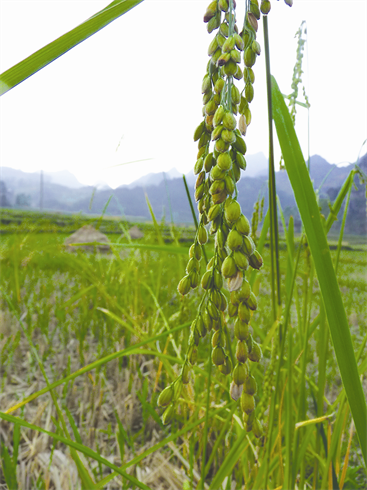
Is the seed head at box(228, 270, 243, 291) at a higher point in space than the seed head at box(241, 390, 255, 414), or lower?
higher

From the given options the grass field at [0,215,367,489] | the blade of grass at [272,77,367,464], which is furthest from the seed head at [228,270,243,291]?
the grass field at [0,215,367,489]

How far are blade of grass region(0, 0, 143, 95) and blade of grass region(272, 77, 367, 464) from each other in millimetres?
232

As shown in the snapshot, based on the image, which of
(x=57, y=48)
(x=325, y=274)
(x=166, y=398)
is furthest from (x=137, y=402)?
(x=57, y=48)

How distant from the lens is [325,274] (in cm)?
35

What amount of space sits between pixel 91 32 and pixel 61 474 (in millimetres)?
1247

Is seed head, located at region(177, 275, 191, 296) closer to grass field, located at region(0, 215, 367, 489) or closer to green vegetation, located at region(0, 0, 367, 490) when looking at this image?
green vegetation, located at region(0, 0, 367, 490)

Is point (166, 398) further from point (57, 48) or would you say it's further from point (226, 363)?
point (57, 48)

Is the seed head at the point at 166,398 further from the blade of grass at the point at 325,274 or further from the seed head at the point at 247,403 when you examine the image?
the blade of grass at the point at 325,274

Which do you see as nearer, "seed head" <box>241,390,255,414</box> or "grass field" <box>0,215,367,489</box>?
"seed head" <box>241,390,255,414</box>

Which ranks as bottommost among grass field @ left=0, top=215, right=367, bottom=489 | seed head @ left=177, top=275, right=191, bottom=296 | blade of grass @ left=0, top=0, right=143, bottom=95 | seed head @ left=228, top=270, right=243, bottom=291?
grass field @ left=0, top=215, right=367, bottom=489

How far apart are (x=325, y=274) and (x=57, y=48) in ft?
1.22

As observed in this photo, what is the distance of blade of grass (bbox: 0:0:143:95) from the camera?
0.28 m

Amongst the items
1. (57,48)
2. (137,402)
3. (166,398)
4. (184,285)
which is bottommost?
(137,402)

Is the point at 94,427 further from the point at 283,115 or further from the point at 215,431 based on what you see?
the point at 283,115
